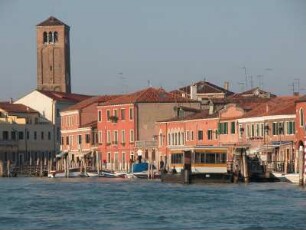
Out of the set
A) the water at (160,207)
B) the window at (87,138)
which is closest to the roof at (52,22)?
the window at (87,138)

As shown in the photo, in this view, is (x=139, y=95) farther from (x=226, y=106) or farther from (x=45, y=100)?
(x=45, y=100)

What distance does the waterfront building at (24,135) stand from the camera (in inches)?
3998

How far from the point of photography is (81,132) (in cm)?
9306

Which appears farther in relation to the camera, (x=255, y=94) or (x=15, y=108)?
(x=15, y=108)

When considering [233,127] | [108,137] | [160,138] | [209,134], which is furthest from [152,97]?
[233,127]

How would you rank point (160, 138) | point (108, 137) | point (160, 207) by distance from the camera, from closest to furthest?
point (160, 207) → point (160, 138) → point (108, 137)

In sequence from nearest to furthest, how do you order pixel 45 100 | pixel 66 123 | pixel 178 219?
pixel 178 219
pixel 66 123
pixel 45 100

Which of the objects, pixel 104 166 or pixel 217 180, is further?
pixel 104 166

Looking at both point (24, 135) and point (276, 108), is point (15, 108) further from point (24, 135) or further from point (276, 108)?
point (276, 108)

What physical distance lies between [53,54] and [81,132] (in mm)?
25645

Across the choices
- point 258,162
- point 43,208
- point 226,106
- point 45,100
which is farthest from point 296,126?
point 45,100

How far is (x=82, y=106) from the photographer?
94.4 metres

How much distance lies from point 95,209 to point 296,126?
82.8 feet

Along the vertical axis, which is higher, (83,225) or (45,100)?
(45,100)
